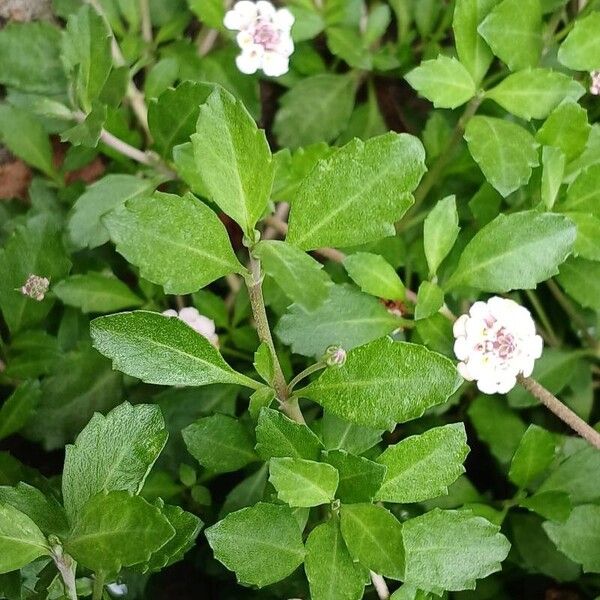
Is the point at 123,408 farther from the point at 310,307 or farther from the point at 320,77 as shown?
the point at 320,77

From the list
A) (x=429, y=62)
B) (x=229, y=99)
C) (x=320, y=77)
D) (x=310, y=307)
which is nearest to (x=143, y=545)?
(x=310, y=307)

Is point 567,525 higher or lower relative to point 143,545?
lower

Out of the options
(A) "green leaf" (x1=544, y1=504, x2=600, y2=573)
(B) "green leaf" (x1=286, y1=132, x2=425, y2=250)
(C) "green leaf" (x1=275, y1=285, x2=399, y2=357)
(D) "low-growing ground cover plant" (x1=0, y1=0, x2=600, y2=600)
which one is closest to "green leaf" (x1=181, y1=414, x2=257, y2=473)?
(D) "low-growing ground cover plant" (x1=0, y1=0, x2=600, y2=600)

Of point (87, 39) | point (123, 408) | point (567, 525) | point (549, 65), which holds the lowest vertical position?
point (567, 525)

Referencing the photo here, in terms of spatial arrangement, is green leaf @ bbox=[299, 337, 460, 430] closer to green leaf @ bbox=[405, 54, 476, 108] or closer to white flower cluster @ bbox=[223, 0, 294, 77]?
green leaf @ bbox=[405, 54, 476, 108]

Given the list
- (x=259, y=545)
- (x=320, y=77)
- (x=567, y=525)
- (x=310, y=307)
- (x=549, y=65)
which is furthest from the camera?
(x=320, y=77)

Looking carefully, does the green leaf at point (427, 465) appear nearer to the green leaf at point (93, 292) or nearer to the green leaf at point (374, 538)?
the green leaf at point (374, 538)

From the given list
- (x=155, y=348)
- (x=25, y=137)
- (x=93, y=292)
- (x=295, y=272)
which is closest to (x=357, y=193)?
(x=295, y=272)
